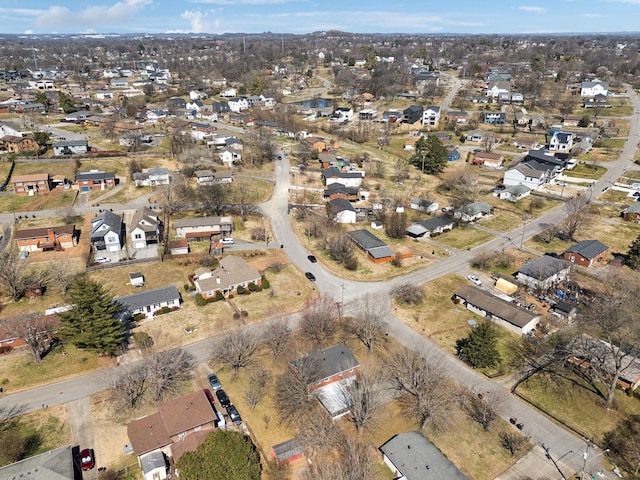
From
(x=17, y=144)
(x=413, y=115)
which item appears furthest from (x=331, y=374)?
(x=413, y=115)

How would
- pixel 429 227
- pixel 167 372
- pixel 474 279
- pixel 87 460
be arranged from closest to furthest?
pixel 87 460 → pixel 167 372 → pixel 474 279 → pixel 429 227

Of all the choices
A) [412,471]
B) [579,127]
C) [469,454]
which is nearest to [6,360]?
[412,471]

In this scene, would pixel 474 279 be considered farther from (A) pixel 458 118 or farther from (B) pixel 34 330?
(A) pixel 458 118

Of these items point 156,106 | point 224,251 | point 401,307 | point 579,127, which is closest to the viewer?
point 401,307

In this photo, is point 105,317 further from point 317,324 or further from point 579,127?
point 579,127

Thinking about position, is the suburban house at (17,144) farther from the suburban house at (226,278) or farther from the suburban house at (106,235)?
the suburban house at (226,278)

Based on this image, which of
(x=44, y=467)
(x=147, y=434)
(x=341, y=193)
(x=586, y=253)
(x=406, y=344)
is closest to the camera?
(x=44, y=467)

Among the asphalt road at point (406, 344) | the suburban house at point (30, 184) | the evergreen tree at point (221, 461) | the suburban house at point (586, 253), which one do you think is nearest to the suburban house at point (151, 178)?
the asphalt road at point (406, 344)
